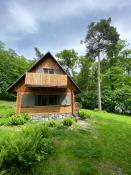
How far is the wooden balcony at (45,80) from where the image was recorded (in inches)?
931

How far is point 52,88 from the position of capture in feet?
84.1

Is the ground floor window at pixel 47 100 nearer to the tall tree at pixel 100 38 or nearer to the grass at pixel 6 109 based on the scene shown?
the grass at pixel 6 109

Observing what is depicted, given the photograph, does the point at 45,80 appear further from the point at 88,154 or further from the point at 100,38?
the point at 100,38

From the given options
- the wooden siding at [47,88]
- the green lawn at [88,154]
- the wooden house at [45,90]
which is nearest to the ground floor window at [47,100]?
the wooden house at [45,90]

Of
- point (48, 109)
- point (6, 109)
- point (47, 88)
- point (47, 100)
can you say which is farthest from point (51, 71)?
point (6, 109)

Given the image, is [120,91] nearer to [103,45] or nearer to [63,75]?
[103,45]

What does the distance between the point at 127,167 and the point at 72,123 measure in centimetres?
881

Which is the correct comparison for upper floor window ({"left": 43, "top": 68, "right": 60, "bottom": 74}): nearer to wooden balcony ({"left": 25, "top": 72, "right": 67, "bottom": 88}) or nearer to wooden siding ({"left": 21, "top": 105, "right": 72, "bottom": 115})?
wooden balcony ({"left": 25, "top": 72, "right": 67, "bottom": 88})

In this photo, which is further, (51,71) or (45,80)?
(51,71)

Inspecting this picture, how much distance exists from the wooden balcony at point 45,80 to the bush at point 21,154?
11.5 m

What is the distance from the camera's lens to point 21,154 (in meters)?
10.7

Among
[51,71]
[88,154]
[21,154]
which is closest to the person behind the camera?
[21,154]

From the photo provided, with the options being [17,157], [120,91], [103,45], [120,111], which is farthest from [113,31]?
[17,157]

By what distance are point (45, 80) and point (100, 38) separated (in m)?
18.9
